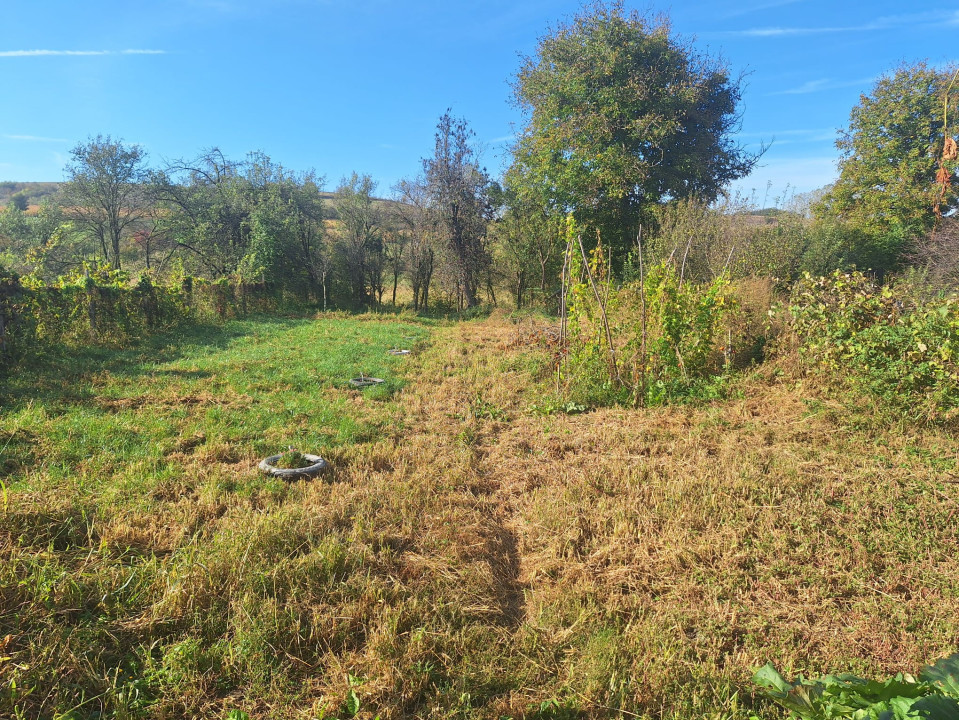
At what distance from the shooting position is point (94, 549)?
288cm

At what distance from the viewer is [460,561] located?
3.15m

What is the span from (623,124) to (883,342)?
15.5m

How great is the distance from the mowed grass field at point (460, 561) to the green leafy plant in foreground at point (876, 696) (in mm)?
325

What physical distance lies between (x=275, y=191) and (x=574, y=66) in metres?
14.1

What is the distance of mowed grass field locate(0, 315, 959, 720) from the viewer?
→ 2.19 m

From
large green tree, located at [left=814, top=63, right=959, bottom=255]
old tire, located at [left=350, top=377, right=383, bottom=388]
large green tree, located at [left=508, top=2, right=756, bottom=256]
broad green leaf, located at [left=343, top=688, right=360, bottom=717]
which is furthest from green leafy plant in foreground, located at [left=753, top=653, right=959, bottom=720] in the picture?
large green tree, located at [left=814, top=63, right=959, bottom=255]

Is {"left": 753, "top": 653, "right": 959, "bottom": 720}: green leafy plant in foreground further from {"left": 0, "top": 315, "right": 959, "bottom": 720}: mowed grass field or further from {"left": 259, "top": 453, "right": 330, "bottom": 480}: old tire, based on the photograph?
{"left": 259, "top": 453, "right": 330, "bottom": 480}: old tire

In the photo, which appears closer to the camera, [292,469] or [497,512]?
[497,512]

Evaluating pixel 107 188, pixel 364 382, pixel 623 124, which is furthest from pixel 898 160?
pixel 107 188

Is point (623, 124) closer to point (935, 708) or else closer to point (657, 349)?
point (657, 349)

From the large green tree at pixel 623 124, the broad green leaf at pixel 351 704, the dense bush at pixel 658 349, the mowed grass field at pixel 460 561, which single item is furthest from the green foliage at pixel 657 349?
the large green tree at pixel 623 124

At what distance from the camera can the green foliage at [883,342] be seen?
183 inches

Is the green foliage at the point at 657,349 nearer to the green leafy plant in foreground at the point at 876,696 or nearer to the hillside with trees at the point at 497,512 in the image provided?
the hillside with trees at the point at 497,512

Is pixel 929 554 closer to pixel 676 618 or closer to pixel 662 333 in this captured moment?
pixel 676 618
